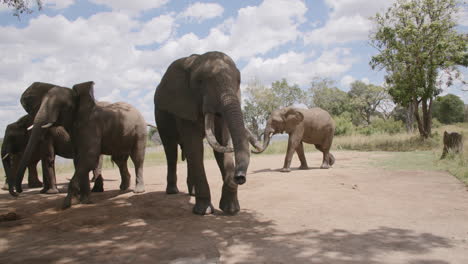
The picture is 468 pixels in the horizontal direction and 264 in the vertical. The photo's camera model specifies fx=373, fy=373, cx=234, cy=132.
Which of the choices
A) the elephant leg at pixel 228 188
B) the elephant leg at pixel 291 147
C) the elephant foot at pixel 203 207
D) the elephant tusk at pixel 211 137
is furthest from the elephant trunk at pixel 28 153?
the elephant leg at pixel 291 147

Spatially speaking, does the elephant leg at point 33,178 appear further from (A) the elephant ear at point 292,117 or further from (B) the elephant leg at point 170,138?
(A) the elephant ear at point 292,117

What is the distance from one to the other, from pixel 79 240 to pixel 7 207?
3.00 m

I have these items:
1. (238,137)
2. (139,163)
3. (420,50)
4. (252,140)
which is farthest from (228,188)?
(420,50)

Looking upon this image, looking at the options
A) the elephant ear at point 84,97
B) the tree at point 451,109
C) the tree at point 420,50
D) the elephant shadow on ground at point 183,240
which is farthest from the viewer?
the tree at point 451,109

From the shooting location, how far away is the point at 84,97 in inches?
264

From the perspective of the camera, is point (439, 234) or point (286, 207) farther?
point (286, 207)

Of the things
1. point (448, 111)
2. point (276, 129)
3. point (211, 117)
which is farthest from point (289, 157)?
point (448, 111)

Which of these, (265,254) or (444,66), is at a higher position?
(444,66)

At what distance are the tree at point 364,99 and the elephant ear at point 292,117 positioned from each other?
1956 inches

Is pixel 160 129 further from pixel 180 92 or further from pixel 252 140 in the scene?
pixel 252 140

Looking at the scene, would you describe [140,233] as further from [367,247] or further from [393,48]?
[393,48]

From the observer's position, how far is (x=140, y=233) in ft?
14.6

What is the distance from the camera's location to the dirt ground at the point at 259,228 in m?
3.58

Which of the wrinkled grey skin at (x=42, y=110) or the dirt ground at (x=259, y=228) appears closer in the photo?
the dirt ground at (x=259, y=228)
